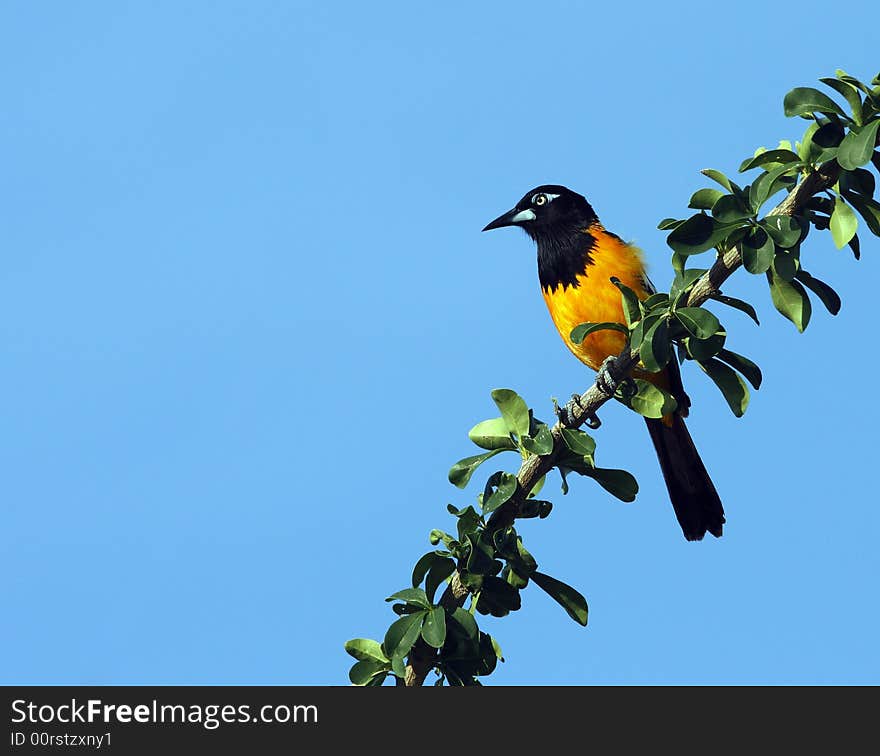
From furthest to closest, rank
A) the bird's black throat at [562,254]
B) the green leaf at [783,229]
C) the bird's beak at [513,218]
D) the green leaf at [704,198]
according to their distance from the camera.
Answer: the bird's beak at [513,218] < the bird's black throat at [562,254] < the green leaf at [704,198] < the green leaf at [783,229]

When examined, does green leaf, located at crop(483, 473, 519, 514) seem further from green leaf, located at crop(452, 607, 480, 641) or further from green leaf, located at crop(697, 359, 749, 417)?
green leaf, located at crop(697, 359, 749, 417)

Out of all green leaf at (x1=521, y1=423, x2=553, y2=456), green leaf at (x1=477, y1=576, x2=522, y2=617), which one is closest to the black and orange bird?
green leaf at (x1=477, y1=576, x2=522, y2=617)

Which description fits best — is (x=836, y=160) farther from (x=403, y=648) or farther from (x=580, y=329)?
(x=403, y=648)

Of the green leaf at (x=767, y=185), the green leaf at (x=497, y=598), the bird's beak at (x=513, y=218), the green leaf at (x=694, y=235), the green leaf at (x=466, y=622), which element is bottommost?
the green leaf at (x=466, y=622)

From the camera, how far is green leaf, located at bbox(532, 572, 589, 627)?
3.42m

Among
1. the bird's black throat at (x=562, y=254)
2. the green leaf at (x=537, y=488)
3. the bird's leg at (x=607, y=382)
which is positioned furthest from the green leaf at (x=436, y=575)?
the bird's black throat at (x=562, y=254)

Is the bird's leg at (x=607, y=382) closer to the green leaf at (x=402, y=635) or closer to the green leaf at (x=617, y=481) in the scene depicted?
the green leaf at (x=617, y=481)

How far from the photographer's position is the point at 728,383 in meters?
3.25

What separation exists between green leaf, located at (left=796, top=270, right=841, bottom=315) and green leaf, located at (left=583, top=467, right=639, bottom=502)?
0.77 metres

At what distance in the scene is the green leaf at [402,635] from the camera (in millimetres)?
3143

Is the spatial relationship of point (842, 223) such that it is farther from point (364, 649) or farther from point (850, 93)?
point (364, 649)

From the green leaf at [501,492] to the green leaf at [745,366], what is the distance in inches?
28.5

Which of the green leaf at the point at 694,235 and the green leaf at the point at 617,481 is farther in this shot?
the green leaf at the point at 617,481
